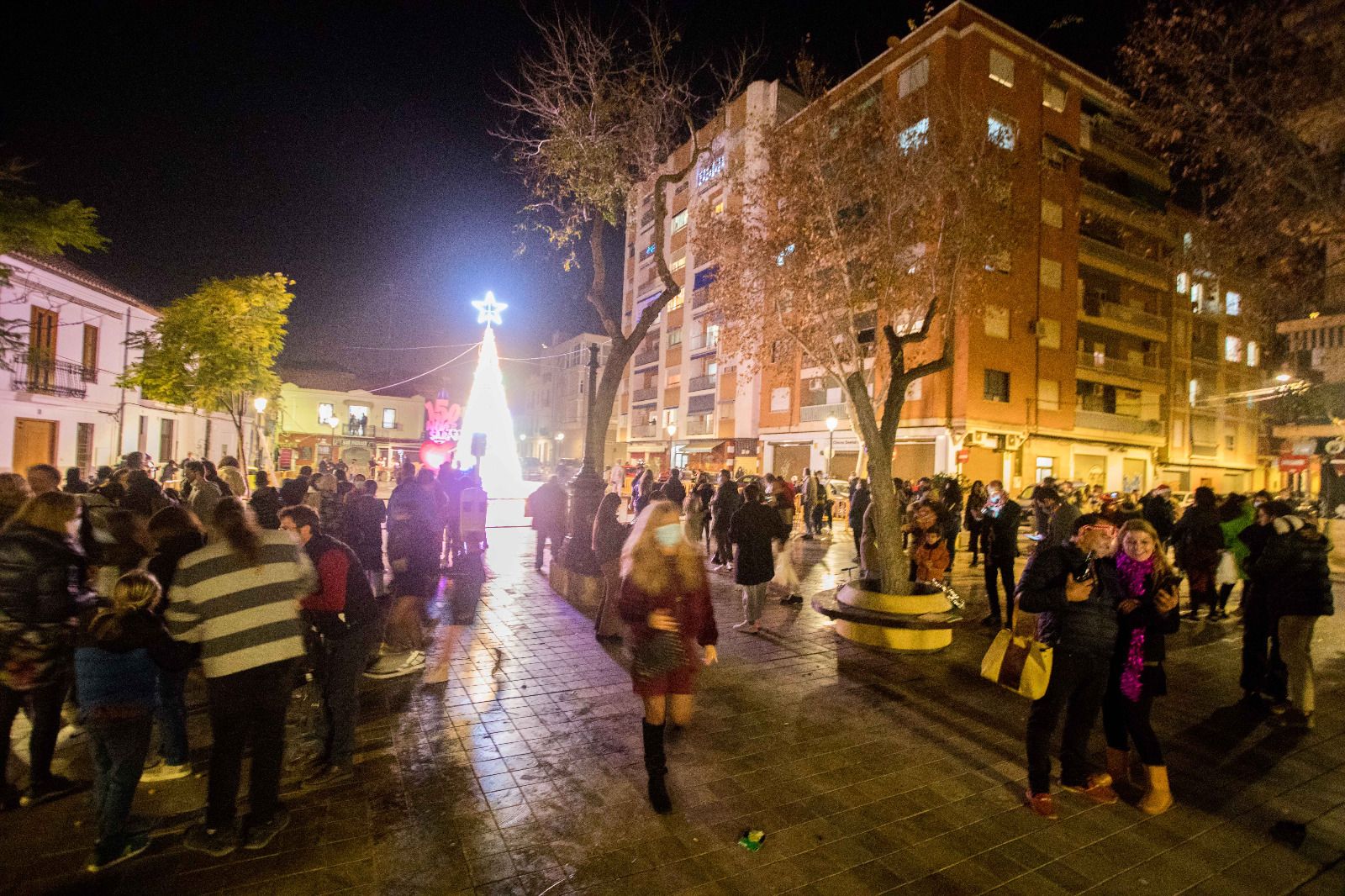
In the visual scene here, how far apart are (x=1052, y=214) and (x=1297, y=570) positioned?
29.9 m

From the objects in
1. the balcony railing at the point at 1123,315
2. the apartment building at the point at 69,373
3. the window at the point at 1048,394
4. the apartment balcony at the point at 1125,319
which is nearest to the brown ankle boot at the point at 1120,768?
the apartment building at the point at 69,373

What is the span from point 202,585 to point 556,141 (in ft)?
28.7

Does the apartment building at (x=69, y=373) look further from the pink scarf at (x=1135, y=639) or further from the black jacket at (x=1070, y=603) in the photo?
the pink scarf at (x=1135, y=639)

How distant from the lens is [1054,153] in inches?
1153

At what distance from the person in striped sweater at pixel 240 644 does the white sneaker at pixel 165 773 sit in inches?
38.2

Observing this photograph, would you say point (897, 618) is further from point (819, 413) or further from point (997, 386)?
point (819, 413)

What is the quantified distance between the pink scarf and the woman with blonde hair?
260 cm

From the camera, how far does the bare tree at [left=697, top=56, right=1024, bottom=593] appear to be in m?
8.03

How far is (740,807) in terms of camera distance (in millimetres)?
3748

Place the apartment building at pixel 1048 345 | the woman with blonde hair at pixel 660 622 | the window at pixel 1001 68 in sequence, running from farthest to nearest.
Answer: the window at pixel 1001 68, the apartment building at pixel 1048 345, the woman with blonde hair at pixel 660 622

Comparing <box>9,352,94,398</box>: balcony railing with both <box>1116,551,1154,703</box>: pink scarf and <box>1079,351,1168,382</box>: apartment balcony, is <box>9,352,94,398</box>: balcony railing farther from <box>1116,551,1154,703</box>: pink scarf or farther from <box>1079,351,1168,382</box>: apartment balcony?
<box>1079,351,1168,382</box>: apartment balcony

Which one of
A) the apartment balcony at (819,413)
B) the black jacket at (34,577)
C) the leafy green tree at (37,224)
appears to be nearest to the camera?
the black jacket at (34,577)

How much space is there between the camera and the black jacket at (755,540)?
748 cm

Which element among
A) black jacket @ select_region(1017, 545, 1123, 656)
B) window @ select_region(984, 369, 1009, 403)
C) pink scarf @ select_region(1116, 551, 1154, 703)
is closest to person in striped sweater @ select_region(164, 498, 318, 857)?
black jacket @ select_region(1017, 545, 1123, 656)
